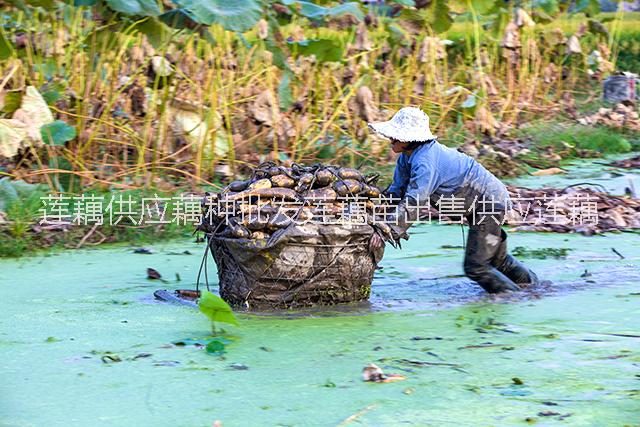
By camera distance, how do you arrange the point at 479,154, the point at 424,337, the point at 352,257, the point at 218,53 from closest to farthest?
the point at 424,337 < the point at 352,257 < the point at 218,53 < the point at 479,154

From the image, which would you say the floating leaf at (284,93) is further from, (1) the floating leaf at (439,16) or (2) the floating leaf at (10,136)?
(1) the floating leaf at (439,16)

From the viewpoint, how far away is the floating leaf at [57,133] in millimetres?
6906

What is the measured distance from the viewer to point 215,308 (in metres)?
4.14

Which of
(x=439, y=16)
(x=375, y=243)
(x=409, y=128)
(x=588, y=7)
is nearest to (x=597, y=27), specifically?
(x=588, y=7)

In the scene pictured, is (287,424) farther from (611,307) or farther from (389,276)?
(389,276)

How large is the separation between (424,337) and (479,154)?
4.55 meters

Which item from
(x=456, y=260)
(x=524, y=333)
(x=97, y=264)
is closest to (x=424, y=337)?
(x=524, y=333)

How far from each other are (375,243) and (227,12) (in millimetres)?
2363

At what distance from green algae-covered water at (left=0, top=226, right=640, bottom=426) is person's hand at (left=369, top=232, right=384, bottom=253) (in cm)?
31

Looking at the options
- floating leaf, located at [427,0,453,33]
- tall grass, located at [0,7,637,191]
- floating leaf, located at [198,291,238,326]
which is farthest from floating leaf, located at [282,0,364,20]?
floating leaf, located at [198,291,238,326]

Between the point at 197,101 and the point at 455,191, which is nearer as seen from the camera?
the point at 455,191

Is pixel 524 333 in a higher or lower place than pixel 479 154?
lower

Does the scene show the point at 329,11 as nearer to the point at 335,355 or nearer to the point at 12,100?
the point at 12,100

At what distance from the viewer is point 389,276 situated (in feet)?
18.9
